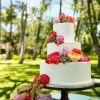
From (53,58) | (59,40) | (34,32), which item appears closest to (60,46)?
(59,40)

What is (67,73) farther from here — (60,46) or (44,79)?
(60,46)

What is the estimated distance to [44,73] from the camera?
4133 mm

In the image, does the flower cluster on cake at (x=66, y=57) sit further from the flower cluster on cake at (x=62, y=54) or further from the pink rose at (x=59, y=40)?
the pink rose at (x=59, y=40)

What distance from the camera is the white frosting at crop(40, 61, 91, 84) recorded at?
3.97 metres

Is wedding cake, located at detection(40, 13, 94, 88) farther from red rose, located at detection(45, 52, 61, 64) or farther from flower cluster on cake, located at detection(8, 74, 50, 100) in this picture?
flower cluster on cake, located at detection(8, 74, 50, 100)

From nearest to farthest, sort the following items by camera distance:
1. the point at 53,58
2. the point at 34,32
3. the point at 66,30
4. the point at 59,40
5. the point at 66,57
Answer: the point at 53,58 → the point at 66,57 → the point at 59,40 → the point at 66,30 → the point at 34,32

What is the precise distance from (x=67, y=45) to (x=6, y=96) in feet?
10.4

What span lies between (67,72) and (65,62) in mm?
170

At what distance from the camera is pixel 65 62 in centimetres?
397

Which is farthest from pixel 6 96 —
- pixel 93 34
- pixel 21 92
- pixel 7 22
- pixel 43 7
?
pixel 7 22

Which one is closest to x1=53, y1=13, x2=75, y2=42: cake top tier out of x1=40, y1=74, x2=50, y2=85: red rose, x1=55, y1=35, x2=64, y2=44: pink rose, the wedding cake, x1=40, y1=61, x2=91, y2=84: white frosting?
the wedding cake

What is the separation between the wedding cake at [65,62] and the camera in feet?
13.0

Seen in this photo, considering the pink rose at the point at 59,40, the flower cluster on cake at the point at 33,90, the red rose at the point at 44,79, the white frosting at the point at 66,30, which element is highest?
the white frosting at the point at 66,30

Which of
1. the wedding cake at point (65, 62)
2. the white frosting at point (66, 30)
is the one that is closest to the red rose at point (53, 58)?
the wedding cake at point (65, 62)
